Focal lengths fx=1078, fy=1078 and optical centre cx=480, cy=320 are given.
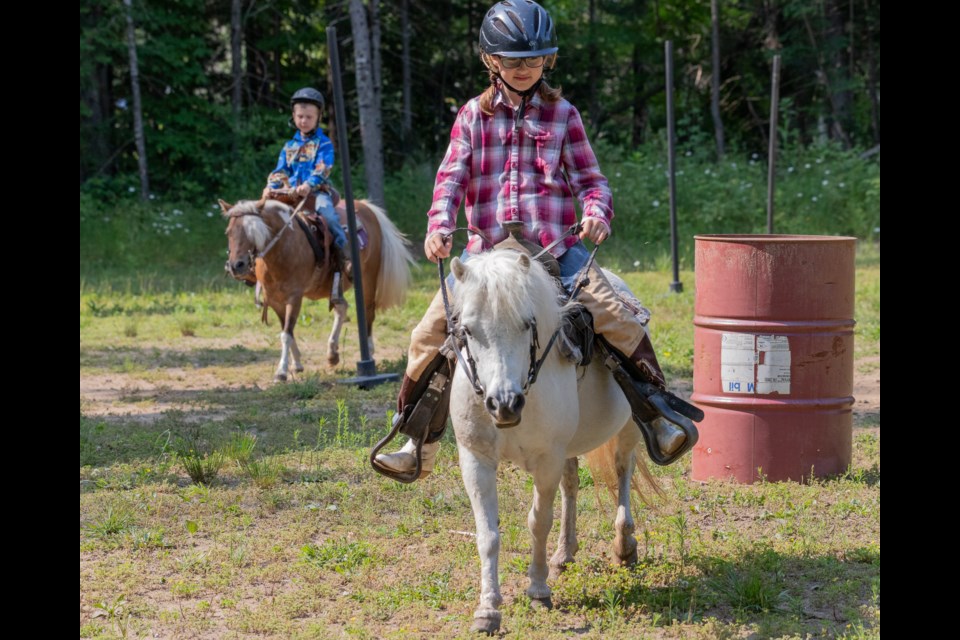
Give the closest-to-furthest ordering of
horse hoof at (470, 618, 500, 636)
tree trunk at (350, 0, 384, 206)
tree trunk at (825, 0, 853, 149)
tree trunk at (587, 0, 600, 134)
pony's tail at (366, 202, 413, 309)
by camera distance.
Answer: horse hoof at (470, 618, 500, 636)
pony's tail at (366, 202, 413, 309)
tree trunk at (350, 0, 384, 206)
tree trunk at (825, 0, 853, 149)
tree trunk at (587, 0, 600, 134)

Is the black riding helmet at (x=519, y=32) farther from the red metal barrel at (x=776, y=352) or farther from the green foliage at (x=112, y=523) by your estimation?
the green foliage at (x=112, y=523)

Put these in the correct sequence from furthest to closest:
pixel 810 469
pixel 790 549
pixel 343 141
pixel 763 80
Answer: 1. pixel 763 80
2. pixel 343 141
3. pixel 810 469
4. pixel 790 549

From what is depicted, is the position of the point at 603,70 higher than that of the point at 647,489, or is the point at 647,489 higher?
the point at 603,70

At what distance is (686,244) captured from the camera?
1922 centimetres

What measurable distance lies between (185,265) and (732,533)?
15.5 meters

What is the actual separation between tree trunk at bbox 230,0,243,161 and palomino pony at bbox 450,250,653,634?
2058 centimetres

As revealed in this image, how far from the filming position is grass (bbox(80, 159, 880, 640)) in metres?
4.46

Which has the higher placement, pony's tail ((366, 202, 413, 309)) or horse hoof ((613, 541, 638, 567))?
pony's tail ((366, 202, 413, 309))

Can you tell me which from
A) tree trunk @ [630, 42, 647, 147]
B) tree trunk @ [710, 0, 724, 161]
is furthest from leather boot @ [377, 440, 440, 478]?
tree trunk @ [630, 42, 647, 147]

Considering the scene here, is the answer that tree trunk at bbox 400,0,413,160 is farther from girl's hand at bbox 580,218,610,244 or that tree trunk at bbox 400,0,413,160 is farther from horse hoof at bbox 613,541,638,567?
girl's hand at bbox 580,218,610,244

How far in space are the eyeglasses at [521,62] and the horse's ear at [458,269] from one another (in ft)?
3.09
